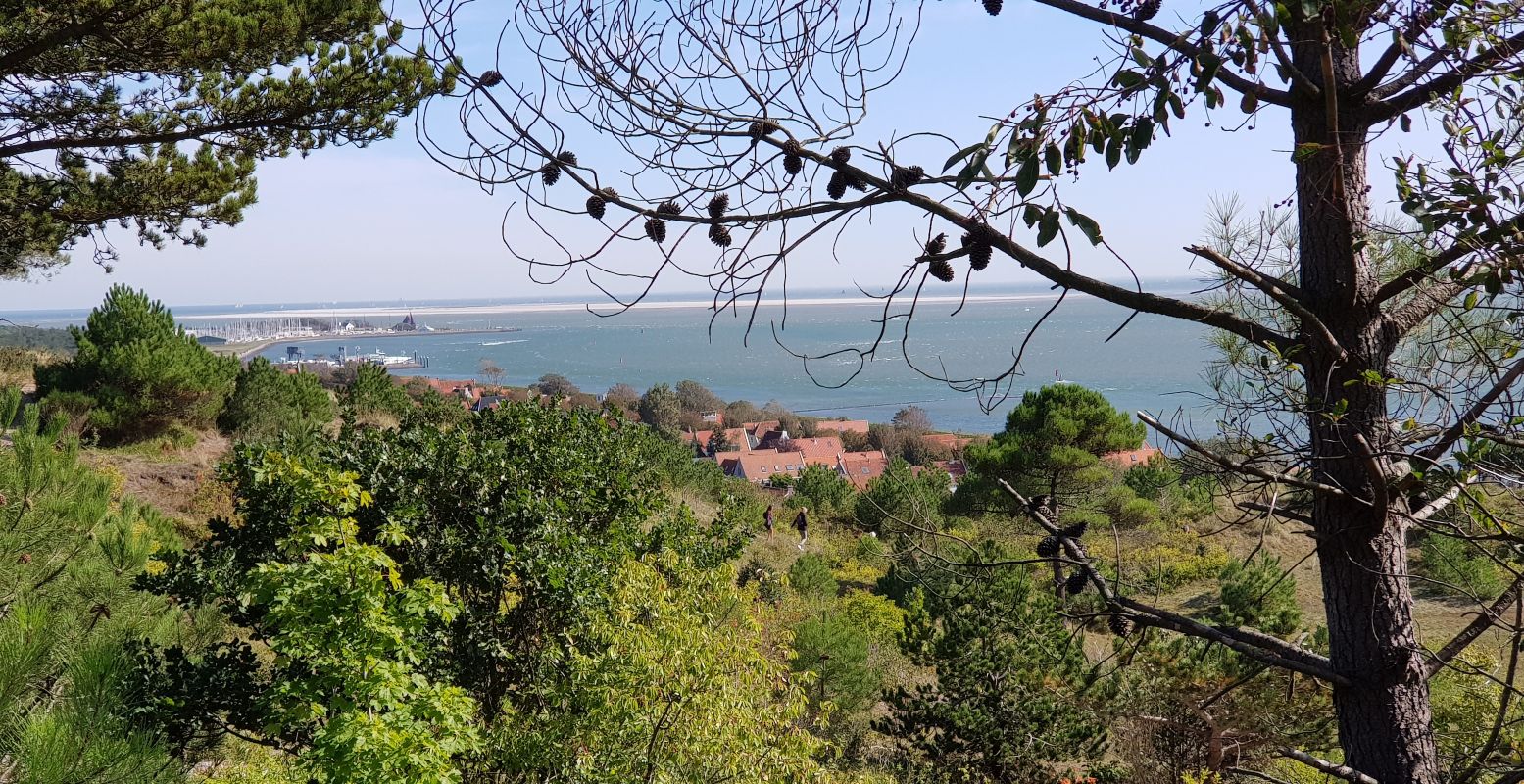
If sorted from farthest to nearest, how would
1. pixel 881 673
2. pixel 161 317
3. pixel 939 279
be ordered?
1. pixel 161 317
2. pixel 881 673
3. pixel 939 279

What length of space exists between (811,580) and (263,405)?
35.5 ft

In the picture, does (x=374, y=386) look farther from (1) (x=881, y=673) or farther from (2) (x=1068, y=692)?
(2) (x=1068, y=692)

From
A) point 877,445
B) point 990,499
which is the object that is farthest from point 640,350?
point 990,499

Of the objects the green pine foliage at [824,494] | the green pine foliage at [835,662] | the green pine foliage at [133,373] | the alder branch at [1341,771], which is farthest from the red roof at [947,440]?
the alder branch at [1341,771]

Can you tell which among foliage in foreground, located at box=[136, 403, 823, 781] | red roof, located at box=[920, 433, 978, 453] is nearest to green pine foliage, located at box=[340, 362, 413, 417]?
foliage in foreground, located at box=[136, 403, 823, 781]

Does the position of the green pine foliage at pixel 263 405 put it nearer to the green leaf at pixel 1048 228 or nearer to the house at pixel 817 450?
the green leaf at pixel 1048 228

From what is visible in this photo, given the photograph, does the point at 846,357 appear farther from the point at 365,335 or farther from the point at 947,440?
the point at 365,335

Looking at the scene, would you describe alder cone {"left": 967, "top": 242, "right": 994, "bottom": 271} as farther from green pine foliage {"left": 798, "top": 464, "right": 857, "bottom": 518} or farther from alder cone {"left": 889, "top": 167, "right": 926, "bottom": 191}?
green pine foliage {"left": 798, "top": 464, "right": 857, "bottom": 518}

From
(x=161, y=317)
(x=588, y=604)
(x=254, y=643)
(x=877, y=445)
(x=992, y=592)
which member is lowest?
(x=877, y=445)

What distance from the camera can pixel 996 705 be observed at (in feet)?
31.8

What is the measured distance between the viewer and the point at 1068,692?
9258 millimetres

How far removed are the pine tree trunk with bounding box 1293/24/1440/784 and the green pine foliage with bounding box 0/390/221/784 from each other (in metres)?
3.01

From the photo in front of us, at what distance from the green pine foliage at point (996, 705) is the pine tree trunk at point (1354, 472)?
7824 millimetres

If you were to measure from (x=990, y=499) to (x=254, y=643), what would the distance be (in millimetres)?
17245
